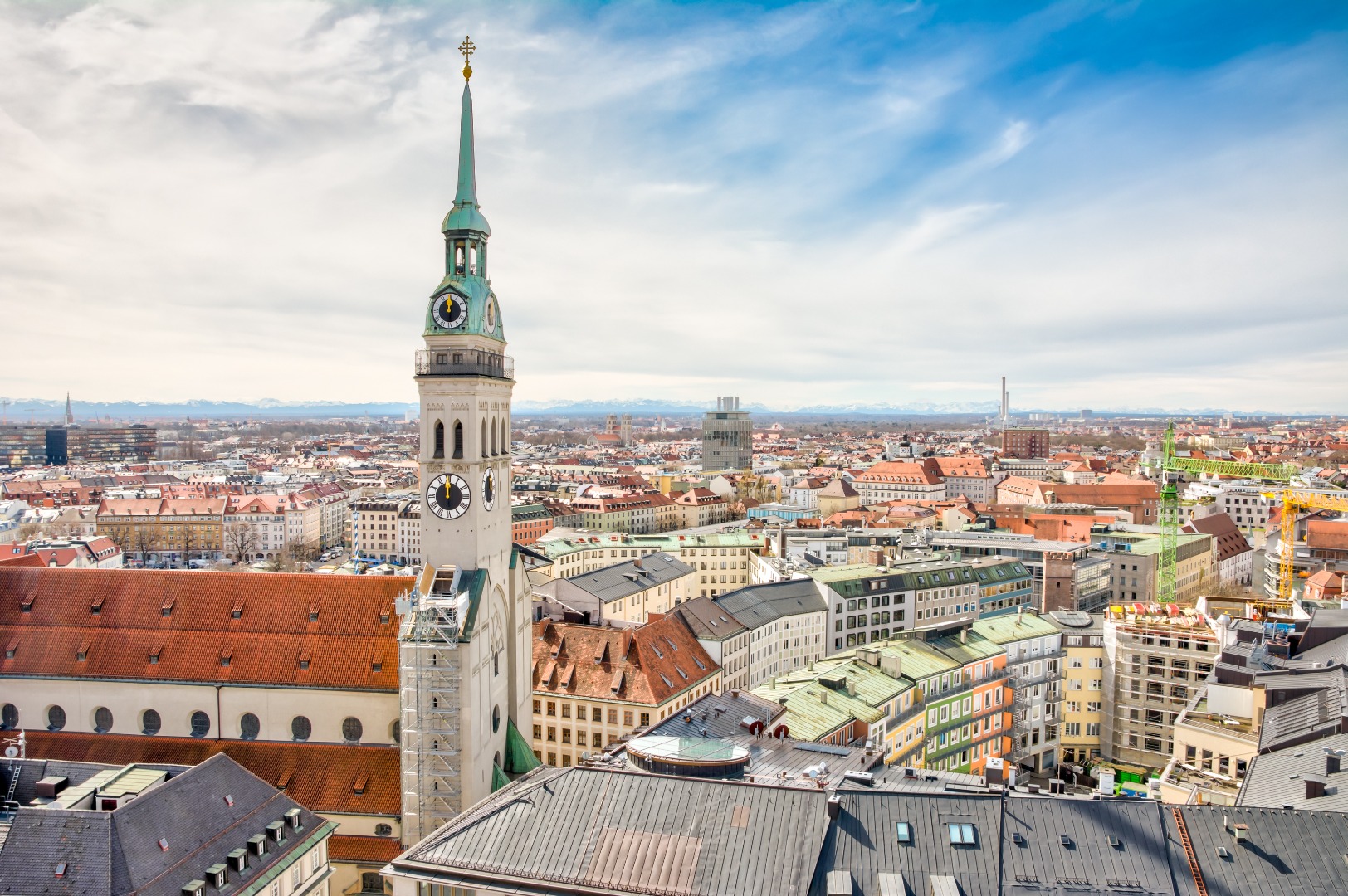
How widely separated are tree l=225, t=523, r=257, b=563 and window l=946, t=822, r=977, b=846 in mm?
175282

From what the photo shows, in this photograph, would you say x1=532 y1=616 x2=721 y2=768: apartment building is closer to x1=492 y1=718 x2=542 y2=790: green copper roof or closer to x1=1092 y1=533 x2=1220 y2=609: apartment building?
x1=492 y1=718 x2=542 y2=790: green copper roof

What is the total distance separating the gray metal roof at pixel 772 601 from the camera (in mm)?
93125

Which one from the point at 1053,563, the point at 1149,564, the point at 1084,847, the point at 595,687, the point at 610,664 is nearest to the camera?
the point at 1084,847


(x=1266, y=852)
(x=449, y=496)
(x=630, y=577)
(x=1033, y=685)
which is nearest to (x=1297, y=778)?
(x=1266, y=852)

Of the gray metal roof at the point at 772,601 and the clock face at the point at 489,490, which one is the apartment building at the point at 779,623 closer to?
the gray metal roof at the point at 772,601

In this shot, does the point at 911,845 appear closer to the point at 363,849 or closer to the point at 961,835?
the point at 961,835

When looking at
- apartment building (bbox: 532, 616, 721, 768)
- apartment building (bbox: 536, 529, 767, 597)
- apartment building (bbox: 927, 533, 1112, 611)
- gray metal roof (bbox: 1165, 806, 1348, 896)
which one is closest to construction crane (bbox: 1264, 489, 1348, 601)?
apartment building (bbox: 927, 533, 1112, 611)

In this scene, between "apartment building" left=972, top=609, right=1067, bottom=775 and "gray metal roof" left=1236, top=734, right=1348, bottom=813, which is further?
"apartment building" left=972, top=609, right=1067, bottom=775

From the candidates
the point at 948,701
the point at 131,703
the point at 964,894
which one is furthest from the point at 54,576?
the point at 948,701

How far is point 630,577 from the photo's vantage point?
109062 mm

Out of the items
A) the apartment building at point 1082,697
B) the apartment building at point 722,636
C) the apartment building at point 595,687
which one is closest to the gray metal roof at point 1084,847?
the apartment building at point 595,687

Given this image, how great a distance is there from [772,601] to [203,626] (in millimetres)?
58682

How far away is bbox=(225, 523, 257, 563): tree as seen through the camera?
18868 centimetres

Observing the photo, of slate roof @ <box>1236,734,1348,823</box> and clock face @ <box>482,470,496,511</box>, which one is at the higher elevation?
clock face @ <box>482,470,496,511</box>
